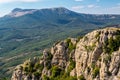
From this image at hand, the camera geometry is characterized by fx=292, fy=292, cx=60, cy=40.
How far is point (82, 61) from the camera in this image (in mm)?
83312

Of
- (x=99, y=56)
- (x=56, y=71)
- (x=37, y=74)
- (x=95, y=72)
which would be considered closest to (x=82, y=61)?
(x=99, y=56)

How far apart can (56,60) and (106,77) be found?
25904 millimetres

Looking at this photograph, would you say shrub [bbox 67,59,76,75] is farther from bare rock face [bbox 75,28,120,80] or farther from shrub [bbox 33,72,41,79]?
shrub [bbox 33,72,41,79]

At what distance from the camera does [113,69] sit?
71.7m

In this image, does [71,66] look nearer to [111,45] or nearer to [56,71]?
[56,71]

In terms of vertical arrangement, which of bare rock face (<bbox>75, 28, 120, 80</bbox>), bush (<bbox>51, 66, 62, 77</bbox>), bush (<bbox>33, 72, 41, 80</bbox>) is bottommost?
bush (<bbox>33, 72, 41, 80</bbox>)

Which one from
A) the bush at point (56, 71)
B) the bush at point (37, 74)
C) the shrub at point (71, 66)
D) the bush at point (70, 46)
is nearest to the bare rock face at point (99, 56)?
the shrub at point (71, 66)

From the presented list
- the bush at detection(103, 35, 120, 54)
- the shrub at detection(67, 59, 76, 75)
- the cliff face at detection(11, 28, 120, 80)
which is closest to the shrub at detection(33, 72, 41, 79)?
the cliff face at detection(11, 28, 120, 80)

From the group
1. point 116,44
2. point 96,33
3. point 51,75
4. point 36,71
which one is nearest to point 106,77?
point 116,44

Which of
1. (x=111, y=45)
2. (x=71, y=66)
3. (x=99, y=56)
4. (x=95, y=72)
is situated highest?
(x=111, y=45)

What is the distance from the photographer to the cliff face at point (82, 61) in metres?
74.1

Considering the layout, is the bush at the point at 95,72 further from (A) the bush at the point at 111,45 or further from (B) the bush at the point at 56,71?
(B) the bush at the point at 56,71

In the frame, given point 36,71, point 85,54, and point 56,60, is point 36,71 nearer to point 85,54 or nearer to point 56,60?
point 56,60

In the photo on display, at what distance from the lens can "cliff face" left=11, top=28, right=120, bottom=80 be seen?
243 ft
